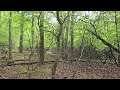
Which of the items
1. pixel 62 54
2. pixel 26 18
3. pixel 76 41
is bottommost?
pixel 62 54
